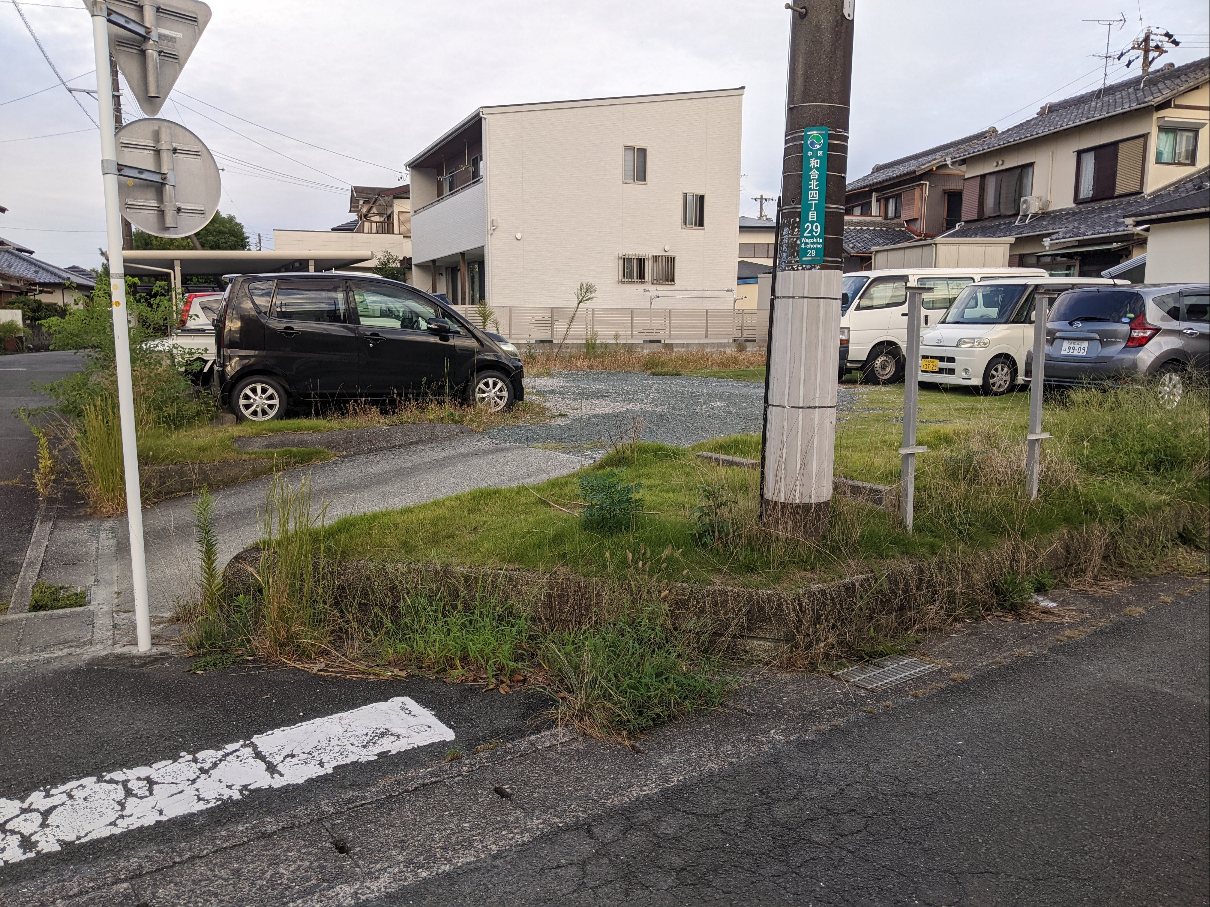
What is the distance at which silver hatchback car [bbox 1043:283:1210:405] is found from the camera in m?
4.39

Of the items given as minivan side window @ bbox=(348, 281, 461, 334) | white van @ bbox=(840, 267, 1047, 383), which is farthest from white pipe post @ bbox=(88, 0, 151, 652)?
white van @ bbox=(840, 267, 1047, 383)

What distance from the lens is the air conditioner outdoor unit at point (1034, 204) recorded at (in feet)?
86.2

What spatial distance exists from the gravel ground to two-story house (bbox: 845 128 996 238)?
19858 mm

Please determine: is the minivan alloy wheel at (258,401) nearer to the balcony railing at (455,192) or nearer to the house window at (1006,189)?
the balcony railing at (455,192)

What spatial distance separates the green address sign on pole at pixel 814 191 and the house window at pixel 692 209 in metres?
24.1

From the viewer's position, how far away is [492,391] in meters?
10.8

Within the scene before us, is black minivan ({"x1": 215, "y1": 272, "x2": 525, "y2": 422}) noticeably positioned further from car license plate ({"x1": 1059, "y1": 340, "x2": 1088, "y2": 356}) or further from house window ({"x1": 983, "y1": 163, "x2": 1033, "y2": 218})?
house window ({"x1": 983, "y1": 163, "x2": 1033, "y2": 218})


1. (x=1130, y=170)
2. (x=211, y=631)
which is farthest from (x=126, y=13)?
(x=1130, y=170)

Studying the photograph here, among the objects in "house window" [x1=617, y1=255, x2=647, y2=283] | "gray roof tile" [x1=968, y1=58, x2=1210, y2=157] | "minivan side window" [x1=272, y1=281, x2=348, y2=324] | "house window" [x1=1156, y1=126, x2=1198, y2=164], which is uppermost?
"gray roof tile" [x1=968, y1=58, x2=1210, y2=157]

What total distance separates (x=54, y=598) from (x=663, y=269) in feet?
79.4

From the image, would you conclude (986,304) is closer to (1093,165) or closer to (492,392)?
(492,392)

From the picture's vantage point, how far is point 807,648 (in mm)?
4145

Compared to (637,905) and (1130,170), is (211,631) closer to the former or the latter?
(637,905)

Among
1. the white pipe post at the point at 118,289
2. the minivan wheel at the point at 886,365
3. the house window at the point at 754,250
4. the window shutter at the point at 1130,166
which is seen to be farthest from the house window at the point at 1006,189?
the white pipe post at the point at 118,289
